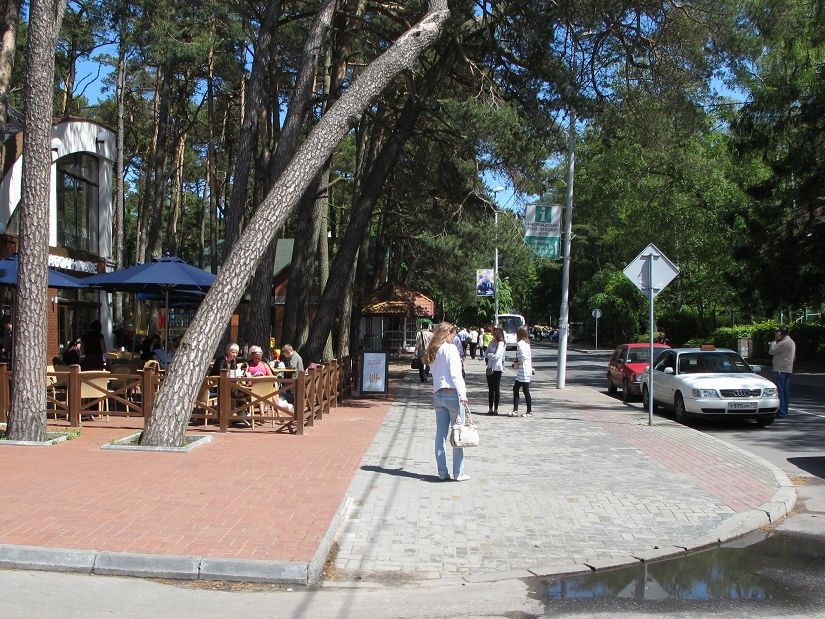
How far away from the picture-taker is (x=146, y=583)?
5.69 metres

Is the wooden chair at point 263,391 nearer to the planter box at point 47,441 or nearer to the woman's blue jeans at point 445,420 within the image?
the planter box at point 47,441

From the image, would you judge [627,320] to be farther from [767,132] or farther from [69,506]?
[69,506]

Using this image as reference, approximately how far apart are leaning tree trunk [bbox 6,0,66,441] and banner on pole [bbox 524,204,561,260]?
1306 cm

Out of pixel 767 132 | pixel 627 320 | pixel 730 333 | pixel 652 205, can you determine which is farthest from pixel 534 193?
pixel 627 320

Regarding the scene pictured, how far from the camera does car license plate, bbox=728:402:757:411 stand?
14469 mm

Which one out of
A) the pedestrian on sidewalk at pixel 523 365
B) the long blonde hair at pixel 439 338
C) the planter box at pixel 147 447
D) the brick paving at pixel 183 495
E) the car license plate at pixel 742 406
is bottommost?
the brick paving at pixel 183 495

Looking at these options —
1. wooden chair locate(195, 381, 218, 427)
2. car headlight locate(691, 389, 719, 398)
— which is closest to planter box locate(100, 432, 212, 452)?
wooden chair locate(195, 381, 218, 427)

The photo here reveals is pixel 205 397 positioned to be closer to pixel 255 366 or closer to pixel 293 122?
pixel 255 366

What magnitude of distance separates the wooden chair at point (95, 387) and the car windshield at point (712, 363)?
10958 millimetres

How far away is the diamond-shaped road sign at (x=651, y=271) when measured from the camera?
1444 cm

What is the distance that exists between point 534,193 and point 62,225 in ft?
44.5

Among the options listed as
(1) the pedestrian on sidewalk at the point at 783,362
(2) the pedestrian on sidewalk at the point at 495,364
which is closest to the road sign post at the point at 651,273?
(2) the pedestrian on sidewalk at the point at 495,364

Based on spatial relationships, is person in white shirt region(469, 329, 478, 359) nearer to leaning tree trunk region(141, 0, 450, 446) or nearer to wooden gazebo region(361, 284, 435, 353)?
wooden gazebo region(361, 284, 435, 353)

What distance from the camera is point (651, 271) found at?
1453cm
